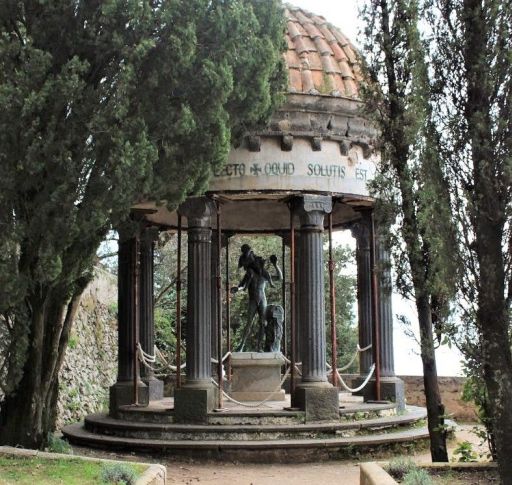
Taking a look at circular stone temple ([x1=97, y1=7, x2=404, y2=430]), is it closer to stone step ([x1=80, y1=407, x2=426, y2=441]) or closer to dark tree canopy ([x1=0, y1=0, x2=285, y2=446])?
stone step ([x1=80, y1=407, x2=426, y2=441])

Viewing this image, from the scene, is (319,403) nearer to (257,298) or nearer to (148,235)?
(257,298)

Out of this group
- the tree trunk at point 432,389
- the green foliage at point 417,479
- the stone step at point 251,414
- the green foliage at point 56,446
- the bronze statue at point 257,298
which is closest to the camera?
the green foliage at point 417,479

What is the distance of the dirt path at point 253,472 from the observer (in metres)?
10.0

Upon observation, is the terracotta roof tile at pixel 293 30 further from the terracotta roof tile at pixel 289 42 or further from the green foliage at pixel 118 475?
the green foliage at pixel 118 475

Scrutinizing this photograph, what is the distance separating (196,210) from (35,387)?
14.1 ft

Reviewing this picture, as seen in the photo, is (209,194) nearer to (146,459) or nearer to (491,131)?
(146,459)

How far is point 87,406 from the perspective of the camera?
18.2 metres

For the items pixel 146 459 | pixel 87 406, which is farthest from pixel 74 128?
pixel 87 406

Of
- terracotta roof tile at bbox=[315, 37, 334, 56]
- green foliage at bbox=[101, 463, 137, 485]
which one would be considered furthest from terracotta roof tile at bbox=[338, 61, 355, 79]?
green foliage at bbox=[101, 463, 137, 485]

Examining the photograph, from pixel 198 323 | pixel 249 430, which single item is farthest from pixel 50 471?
pixel 198 323

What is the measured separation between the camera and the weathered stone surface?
1223 cm

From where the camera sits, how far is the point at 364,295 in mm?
15680

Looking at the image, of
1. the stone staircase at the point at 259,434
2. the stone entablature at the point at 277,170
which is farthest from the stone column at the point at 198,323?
the stone entablature at the point at 277,170

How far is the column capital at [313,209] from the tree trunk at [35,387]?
4.45 m
